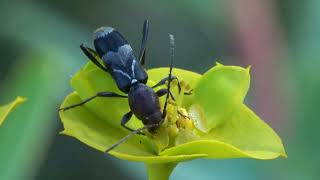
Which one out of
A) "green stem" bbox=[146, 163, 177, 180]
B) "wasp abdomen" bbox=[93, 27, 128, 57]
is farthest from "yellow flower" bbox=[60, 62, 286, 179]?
"wasp abdomen" bbox=[93, 27, 128, 57]

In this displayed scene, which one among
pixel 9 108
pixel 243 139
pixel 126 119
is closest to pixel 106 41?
pixel 126 119

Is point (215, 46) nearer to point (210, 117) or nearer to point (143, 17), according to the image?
point (143, 17)

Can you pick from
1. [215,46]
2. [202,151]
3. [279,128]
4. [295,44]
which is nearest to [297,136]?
[279,128]

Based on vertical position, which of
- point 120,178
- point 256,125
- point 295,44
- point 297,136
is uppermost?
point 256,125

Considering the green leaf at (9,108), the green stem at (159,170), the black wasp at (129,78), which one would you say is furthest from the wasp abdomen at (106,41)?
the green leaf at (9,108)

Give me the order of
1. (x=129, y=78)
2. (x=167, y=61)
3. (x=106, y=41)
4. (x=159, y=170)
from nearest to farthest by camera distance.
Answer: (x=159, y=170) < (x=129, y=78) < (x=106, y=41) < (x=167, y=61)

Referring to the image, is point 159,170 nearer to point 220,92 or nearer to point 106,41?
point 220,92
